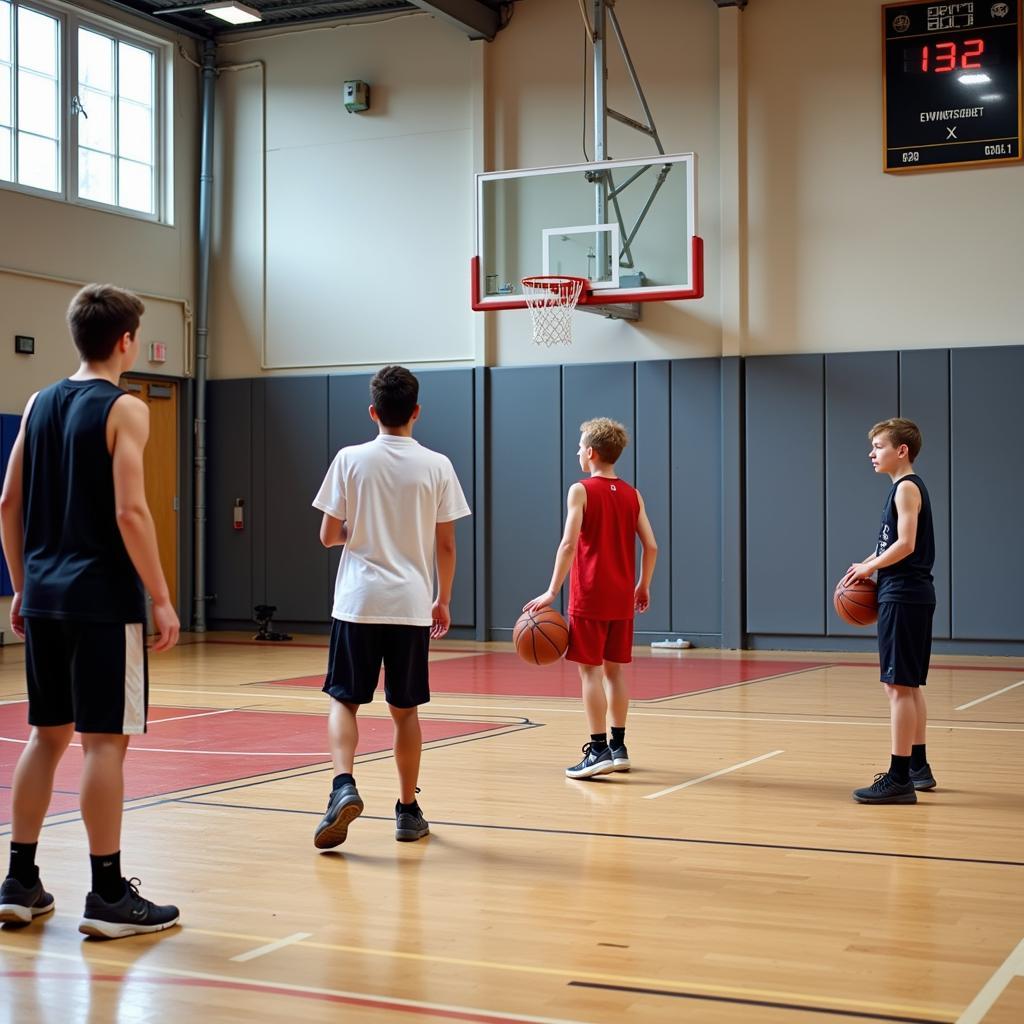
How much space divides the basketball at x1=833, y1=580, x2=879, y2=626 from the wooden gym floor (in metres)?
0.69

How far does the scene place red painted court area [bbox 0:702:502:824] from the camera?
5.98 m

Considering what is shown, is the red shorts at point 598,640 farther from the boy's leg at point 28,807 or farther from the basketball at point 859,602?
the boy's leg at point 28,807

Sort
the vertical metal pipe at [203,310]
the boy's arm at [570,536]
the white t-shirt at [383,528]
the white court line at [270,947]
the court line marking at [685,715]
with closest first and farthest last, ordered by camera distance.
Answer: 1. the white court line at [270,947]
2. the white t-shirt at [383,528]
3. the boy's arm at [570,536]
4. the court line marking at [685,715]
5. the vertical metal pipe at [203,310]

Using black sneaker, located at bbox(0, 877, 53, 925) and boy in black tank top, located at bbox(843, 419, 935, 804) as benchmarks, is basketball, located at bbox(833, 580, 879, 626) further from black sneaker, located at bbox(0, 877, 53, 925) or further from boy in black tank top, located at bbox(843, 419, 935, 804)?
black sneaker, located at bbox(0, 877, 53, 925)

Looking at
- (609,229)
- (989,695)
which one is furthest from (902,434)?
(609,229)

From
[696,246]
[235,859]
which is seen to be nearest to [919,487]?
[235,859]

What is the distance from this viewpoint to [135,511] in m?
3.56

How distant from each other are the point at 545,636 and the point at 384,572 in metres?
1.59

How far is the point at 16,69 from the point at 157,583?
11258 mm

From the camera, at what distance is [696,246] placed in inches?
470

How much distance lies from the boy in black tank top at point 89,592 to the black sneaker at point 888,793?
2.81 m

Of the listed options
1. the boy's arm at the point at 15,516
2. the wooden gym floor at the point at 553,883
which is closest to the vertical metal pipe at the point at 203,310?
the wooden gym floor at the point at 553,883

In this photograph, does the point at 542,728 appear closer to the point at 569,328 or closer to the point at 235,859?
the point at 235,859

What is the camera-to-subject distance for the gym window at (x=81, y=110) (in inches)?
524
